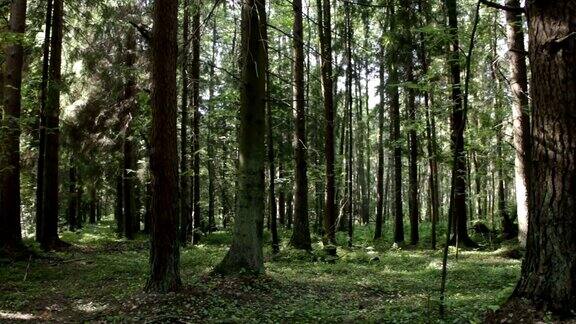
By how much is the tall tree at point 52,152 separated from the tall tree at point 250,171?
7.29m

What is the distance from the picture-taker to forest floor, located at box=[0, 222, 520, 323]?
6.91m

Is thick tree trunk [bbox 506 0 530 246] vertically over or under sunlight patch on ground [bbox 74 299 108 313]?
over

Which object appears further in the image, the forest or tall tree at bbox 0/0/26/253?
tall tree at bbox 0/0/26/253

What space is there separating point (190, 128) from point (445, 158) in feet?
39.0

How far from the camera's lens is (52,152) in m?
15.2

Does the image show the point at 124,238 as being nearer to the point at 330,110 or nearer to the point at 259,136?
the point at 330,110

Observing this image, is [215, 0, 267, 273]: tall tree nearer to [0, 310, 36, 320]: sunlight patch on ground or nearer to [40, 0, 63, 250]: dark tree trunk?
[0, 310, 36, 320]: sunlight patch on ground

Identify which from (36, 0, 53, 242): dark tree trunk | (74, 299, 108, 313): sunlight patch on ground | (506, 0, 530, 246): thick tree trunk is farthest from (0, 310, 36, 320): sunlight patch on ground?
(506, 0, 530, 246): thick tree trunk

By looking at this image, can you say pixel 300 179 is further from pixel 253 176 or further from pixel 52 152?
pixel 52 152

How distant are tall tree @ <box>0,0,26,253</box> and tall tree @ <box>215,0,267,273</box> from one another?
6.59 m

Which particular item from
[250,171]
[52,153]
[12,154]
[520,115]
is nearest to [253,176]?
[250,171]

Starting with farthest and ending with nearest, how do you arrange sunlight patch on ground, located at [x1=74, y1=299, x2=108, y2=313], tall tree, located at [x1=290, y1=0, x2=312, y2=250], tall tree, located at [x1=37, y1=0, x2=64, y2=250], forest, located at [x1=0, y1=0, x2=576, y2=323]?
tall tree, located at [x1=290, y1=0, x2=312, y2=250], tall tree, located at [x1=37, y1=0, x2=64, y2=250], sunlight patch on ground, located at [x1=74, y1=299, x2=108, y2=313], forest, located at [x1=0, y1=0, x2=576, y2=323]

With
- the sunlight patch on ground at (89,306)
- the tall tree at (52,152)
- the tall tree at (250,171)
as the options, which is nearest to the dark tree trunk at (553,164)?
the tall tree at (250,171)

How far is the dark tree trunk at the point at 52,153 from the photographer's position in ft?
47.1
